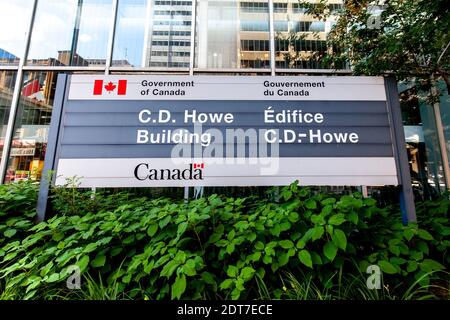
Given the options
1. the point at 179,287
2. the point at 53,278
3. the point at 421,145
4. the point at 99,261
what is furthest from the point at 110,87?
the point at 421,145

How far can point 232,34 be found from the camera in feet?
16.7

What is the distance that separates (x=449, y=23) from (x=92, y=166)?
151 inches

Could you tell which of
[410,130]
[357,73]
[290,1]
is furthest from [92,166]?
[410,130]

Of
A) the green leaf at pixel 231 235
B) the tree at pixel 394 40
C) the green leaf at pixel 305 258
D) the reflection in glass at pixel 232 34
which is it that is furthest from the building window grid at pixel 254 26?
the green leaf at pixel 305 258

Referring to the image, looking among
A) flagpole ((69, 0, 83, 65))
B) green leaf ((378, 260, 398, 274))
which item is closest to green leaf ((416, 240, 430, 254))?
green leaf ((378, 260, 398, 274))

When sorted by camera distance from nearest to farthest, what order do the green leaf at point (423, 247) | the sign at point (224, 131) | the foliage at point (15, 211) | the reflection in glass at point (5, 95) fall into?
the green leaf at point (423, 247)
the foliage at point (15, 211)
the sign at point (224, 131)
the reflection in glass at point (5, 95)

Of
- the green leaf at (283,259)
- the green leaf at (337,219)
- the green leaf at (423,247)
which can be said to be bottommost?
the green leaf at (283,259)

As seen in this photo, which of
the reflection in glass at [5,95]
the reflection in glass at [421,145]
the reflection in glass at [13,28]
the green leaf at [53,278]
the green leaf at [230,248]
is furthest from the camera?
the reflection in glass at [13,28]

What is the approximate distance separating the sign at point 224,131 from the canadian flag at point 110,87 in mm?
11

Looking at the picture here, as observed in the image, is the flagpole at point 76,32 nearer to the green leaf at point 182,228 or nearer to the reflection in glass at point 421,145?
the green leaf at point 182,228

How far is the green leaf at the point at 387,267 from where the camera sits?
1.74 m

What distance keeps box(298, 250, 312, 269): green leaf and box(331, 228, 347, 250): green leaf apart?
0.22 metres

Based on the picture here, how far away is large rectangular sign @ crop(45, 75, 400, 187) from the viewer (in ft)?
8.43
